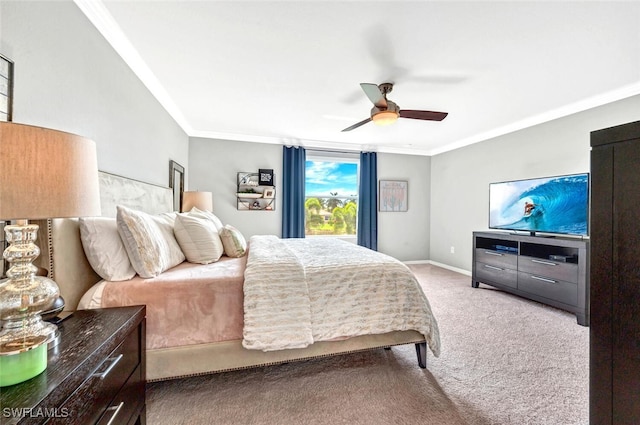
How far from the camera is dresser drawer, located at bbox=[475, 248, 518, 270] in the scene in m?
3.38

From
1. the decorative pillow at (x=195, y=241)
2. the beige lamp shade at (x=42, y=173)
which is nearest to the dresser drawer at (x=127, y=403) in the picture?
the beige lamp shade at (x=42, y=173)

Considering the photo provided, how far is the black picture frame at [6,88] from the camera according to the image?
1.11m

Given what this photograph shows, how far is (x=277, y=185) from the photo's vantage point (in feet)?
15.4

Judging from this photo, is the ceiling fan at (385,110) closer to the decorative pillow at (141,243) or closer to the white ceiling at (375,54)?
the white ceiling at (375,54)

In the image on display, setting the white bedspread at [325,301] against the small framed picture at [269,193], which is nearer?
the white bedspread at [325,301]

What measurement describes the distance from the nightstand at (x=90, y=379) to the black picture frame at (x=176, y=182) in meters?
2.42

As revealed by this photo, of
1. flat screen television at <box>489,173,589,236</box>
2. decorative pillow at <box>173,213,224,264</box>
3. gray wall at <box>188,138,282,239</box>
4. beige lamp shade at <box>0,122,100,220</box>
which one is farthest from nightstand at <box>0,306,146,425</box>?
flat screen television at <box>489,173,589,236</box>

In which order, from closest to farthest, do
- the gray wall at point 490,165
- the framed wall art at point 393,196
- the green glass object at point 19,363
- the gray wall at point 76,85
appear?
the green glass object at point 19,363 < the gray wall at point 76,85 < the gray wall at point 490,165 < the framed wall art at point 393,196

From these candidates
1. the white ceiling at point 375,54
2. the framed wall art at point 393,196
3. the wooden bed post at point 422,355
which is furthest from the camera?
the framed wall art at point 393,196

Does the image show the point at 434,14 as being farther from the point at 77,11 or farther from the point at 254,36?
the point at 77,11

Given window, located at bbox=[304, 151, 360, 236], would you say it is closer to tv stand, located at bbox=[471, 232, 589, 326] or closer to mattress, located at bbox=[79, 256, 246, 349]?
tv stand, located at bbox=[471, 232, 589, 326]

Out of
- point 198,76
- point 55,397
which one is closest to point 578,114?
point 198,76

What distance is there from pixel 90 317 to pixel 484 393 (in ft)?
7.15

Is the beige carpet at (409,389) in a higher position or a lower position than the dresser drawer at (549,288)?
lower
